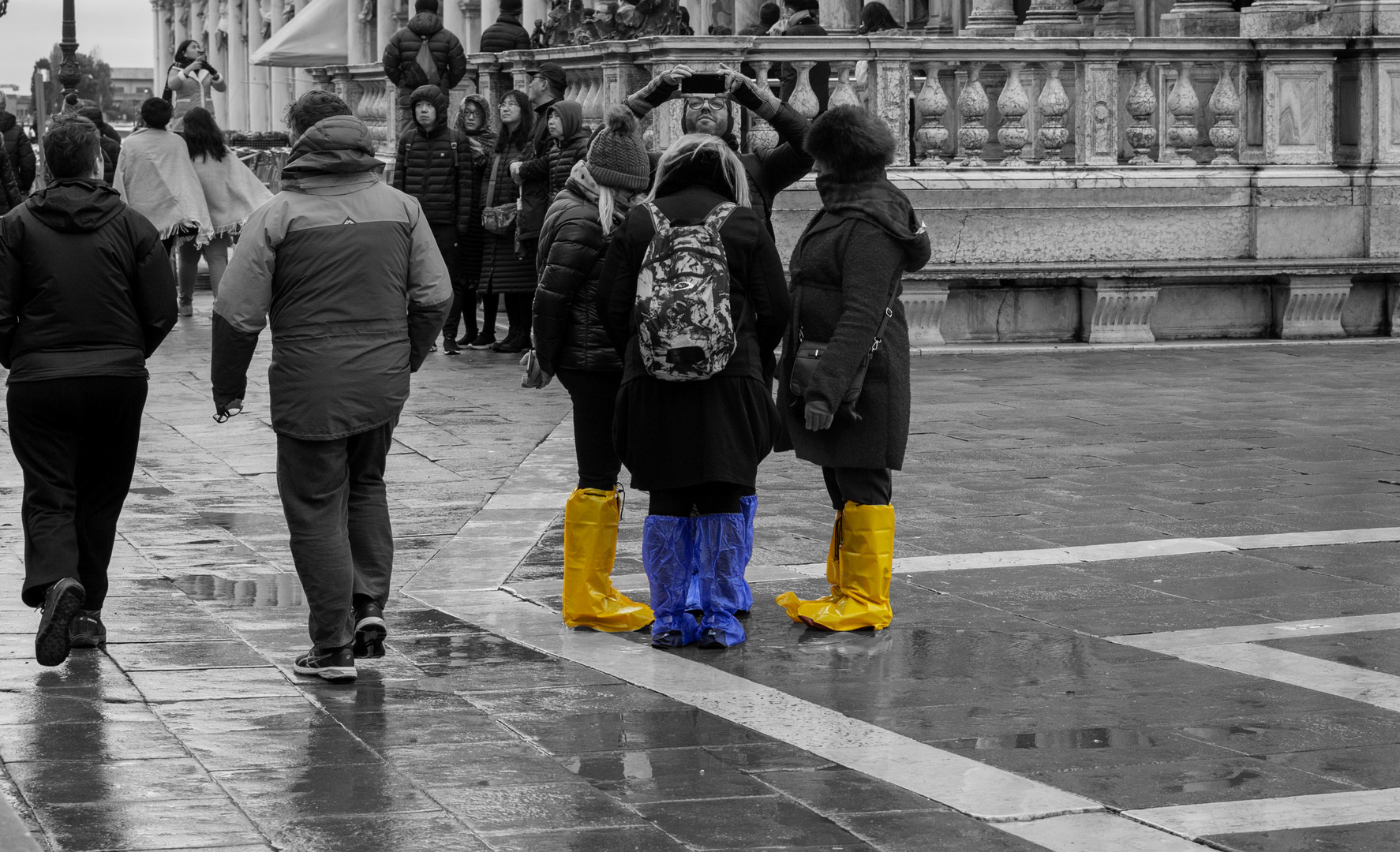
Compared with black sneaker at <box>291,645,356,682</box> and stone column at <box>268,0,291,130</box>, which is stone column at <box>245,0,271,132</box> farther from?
black sneaker at <box>291,645,356,682</box>

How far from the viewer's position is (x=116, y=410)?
22.2 ft

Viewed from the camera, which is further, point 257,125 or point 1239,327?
point 257,125

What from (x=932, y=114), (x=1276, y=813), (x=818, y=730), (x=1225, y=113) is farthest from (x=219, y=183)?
(x=1276, y=813)

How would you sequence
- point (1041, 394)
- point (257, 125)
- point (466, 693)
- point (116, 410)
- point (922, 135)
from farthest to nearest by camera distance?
point (257, 125) → point (922, 135) → point (1041, 394) → point (116, 410) → point (466, 693)

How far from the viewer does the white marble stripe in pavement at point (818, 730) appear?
488 centimetres

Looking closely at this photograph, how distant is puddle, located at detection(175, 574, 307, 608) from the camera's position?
24.5 ft

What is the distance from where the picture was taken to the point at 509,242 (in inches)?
600

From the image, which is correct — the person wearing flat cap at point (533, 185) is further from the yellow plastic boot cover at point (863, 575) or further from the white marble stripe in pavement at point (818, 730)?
the yellow plastic boot cover at point (863, 575)

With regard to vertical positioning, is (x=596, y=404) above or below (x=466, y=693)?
above

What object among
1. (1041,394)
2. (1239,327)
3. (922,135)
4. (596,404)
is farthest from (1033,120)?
(596,404)

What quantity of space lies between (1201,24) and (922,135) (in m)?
3.65

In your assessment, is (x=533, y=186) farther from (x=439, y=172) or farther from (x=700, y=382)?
(x=700, y=382)

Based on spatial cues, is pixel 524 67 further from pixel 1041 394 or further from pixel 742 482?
pixel 742 482

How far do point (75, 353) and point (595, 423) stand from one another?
5.45 ft
